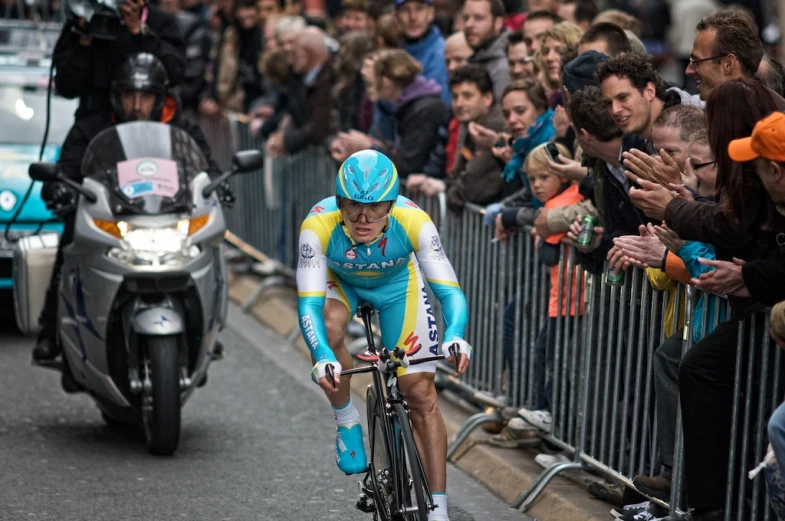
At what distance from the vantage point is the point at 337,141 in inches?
420

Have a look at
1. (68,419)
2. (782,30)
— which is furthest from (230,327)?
(782,30)

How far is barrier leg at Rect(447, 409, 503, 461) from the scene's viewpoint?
8336 mm

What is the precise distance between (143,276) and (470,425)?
2.07m

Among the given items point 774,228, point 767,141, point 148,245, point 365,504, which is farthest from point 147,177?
point 767,141

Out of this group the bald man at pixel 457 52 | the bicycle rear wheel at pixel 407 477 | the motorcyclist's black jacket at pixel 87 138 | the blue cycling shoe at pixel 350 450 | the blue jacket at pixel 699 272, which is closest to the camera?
the bicycle rear wheel at pixel 407 477

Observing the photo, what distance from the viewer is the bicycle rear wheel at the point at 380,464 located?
5.93 meters

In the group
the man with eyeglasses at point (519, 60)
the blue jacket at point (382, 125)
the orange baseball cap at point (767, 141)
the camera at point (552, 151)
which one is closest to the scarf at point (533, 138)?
the camera at point (552, 151)

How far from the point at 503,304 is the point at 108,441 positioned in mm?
2474

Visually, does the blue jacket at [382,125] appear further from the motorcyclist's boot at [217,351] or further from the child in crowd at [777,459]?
the child in crowd at [777,459]

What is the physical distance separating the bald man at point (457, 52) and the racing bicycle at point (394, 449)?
4.50 meters

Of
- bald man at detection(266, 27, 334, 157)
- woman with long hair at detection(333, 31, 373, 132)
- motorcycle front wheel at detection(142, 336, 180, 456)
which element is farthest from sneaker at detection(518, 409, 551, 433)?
bald man at detection(266, 27, 334, 157)

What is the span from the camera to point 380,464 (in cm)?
616

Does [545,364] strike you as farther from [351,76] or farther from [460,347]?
[351,76]

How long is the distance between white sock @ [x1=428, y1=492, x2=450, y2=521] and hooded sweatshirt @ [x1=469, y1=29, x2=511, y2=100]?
4.47 m
